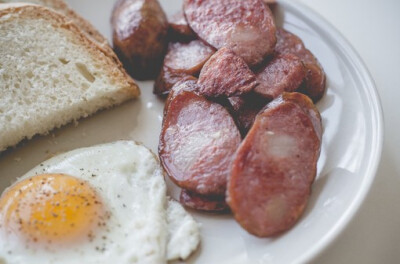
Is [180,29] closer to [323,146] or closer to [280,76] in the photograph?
[280,76]

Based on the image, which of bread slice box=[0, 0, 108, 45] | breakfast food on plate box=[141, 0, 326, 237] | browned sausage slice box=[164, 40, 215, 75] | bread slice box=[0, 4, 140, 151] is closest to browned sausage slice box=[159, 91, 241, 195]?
breakfast food on plate box=[141, 0, 326, 237]

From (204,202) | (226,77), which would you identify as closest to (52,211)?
(204,202)

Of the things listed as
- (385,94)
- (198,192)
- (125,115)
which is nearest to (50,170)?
(125,115)

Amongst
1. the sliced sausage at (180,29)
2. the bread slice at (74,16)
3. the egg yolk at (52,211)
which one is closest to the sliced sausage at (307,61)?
the sliced sausage at (180,29)

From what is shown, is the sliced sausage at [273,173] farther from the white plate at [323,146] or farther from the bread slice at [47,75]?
the bread slice at [47,75]

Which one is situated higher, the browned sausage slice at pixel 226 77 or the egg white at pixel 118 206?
the browned sausage slice at pixel 226 77

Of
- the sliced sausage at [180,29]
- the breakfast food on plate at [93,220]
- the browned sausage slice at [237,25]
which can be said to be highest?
the browned sausage slice at [237,25]

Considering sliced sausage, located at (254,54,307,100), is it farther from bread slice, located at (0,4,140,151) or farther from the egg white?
bread slice, located at (0,4,140,151)
